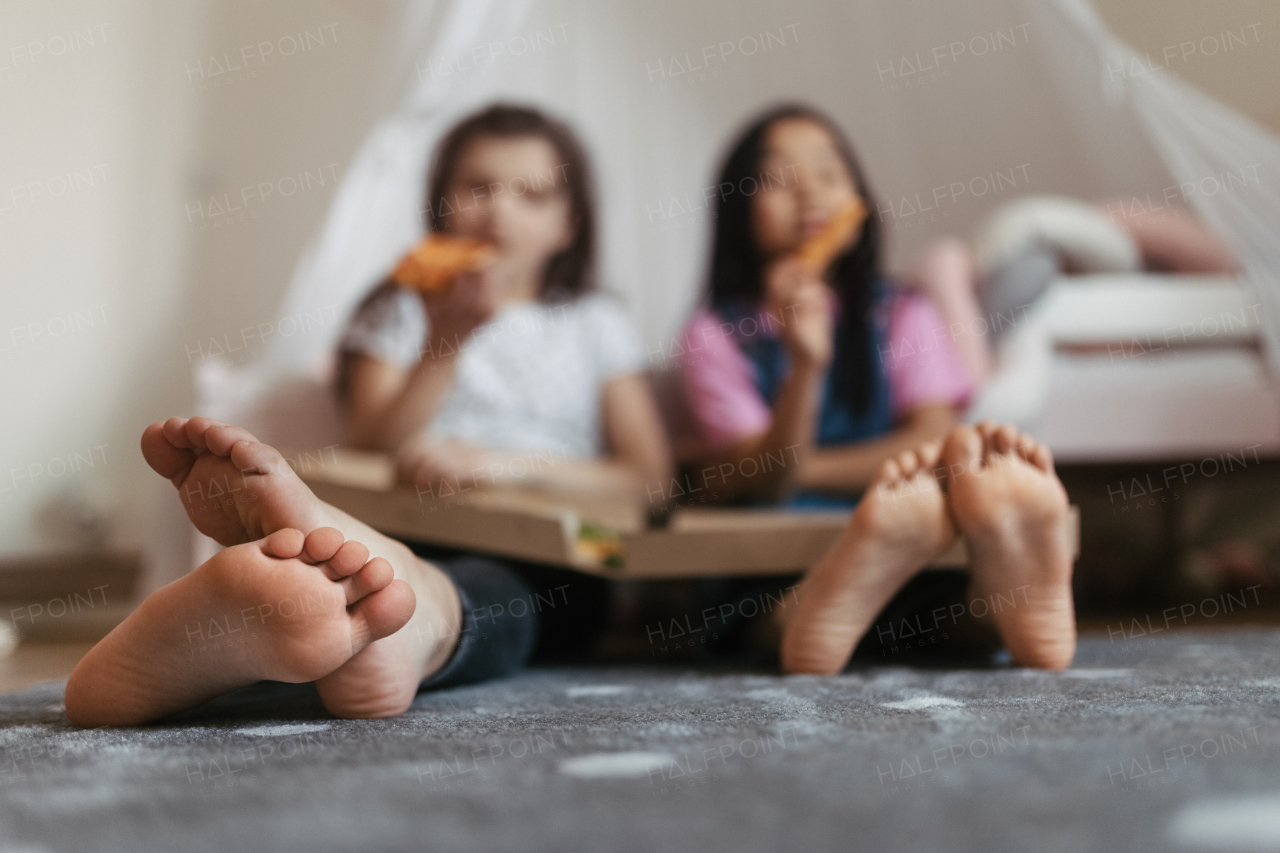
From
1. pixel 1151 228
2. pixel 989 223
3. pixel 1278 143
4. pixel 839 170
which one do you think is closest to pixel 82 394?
pixel 839 170

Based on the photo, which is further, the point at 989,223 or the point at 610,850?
the point at 989,223

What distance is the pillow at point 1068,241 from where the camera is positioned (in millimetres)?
1291

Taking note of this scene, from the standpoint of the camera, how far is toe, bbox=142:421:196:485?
514 mm

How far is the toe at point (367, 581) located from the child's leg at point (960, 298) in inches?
37.6

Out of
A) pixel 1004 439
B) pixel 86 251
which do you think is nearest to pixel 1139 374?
pixel 1004 439

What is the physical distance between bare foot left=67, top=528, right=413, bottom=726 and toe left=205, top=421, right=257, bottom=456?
0.20ft

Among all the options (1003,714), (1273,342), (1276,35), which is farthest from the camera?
(1276,35)

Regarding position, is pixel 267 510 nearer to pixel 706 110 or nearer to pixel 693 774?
pixel 693 774

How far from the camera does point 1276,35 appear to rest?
1301mm

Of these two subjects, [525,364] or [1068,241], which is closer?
[525,364]

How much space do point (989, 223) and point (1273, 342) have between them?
40cm

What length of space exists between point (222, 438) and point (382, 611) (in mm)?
133

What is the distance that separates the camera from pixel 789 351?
3.46 feet

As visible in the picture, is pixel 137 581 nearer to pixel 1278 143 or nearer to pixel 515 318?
pixel 515 318
